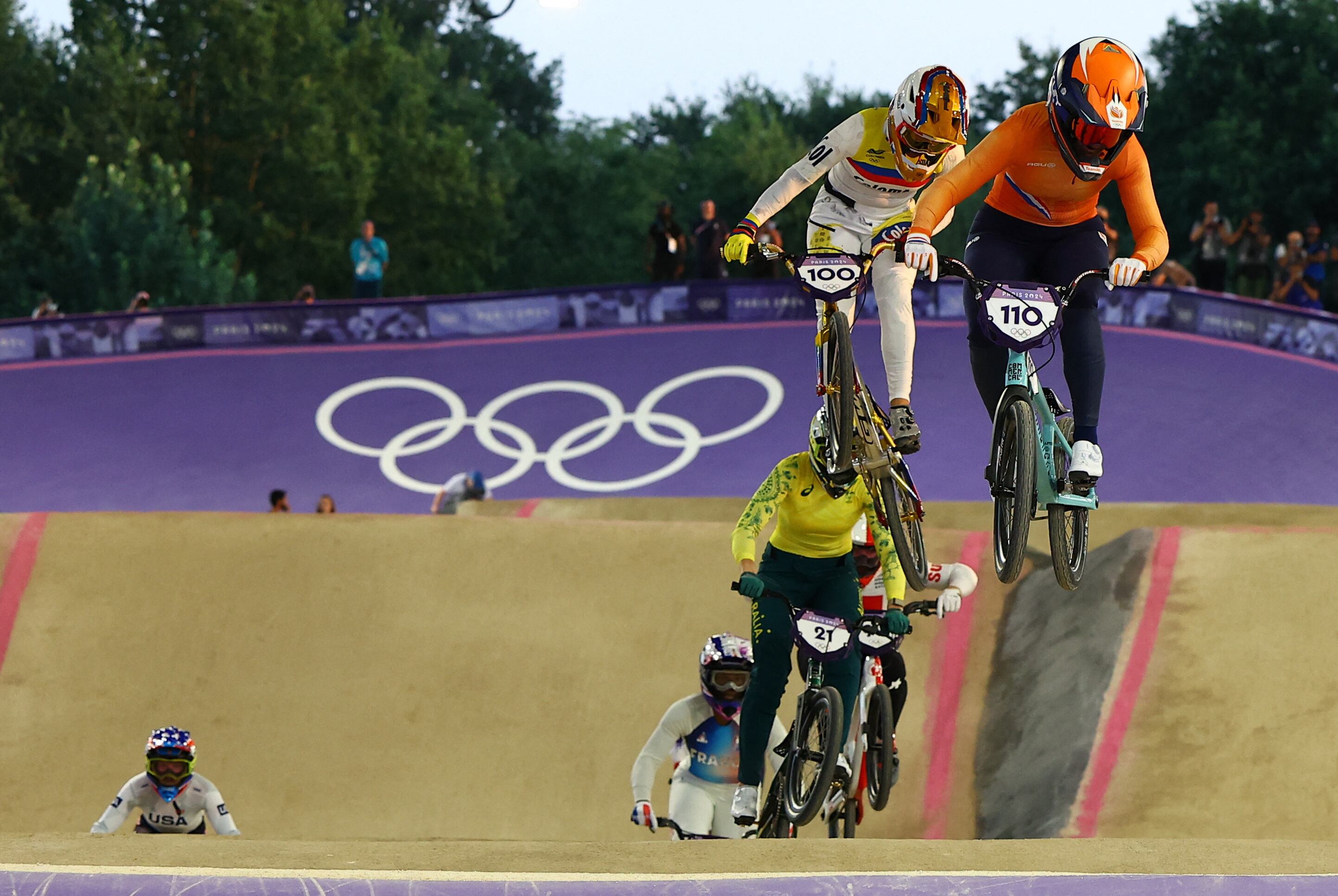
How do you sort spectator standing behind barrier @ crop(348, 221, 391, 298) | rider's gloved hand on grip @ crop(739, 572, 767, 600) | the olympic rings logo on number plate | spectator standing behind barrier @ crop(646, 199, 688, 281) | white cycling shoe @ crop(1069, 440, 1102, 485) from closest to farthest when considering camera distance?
white cycling shoe @ crop(1069, 440, 1102, 485) → rider's gloved hand on grip @ crop(739, 572, 767, 600) → the olympic rings logo on number plate → spectator standing behind barrier @ crop(646, 199, 688, 281) → spectator standing behind barrier @ crop(348, 221, 391, 298)

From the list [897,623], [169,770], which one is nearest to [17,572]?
[169,770]

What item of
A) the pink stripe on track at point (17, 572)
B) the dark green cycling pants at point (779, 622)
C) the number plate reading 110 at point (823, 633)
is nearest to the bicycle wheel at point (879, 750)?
the dark green cycling pants at point (779, 622)

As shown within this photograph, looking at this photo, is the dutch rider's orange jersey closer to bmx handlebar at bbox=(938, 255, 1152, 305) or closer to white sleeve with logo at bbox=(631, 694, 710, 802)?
bmx handlebar at bbox=(938, 255, 1152, 305)

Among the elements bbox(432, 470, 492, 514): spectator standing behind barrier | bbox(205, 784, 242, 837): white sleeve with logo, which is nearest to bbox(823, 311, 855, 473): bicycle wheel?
bbox(205, 784, 242, 837): white sleeve with logo

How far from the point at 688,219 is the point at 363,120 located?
38.4ft

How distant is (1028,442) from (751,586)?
6.34 ft

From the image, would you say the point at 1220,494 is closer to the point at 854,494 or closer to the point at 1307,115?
the point at 854,494

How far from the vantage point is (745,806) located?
945cm

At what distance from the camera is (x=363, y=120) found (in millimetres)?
55562

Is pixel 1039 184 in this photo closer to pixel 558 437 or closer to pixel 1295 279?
pixel 558 437

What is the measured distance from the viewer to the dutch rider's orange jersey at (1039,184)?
715 centimetres

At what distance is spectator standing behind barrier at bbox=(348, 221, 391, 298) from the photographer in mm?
26094

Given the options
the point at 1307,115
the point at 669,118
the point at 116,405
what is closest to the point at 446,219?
the point at 669,118

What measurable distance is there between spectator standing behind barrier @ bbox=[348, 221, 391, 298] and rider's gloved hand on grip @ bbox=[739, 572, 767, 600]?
18264mm
